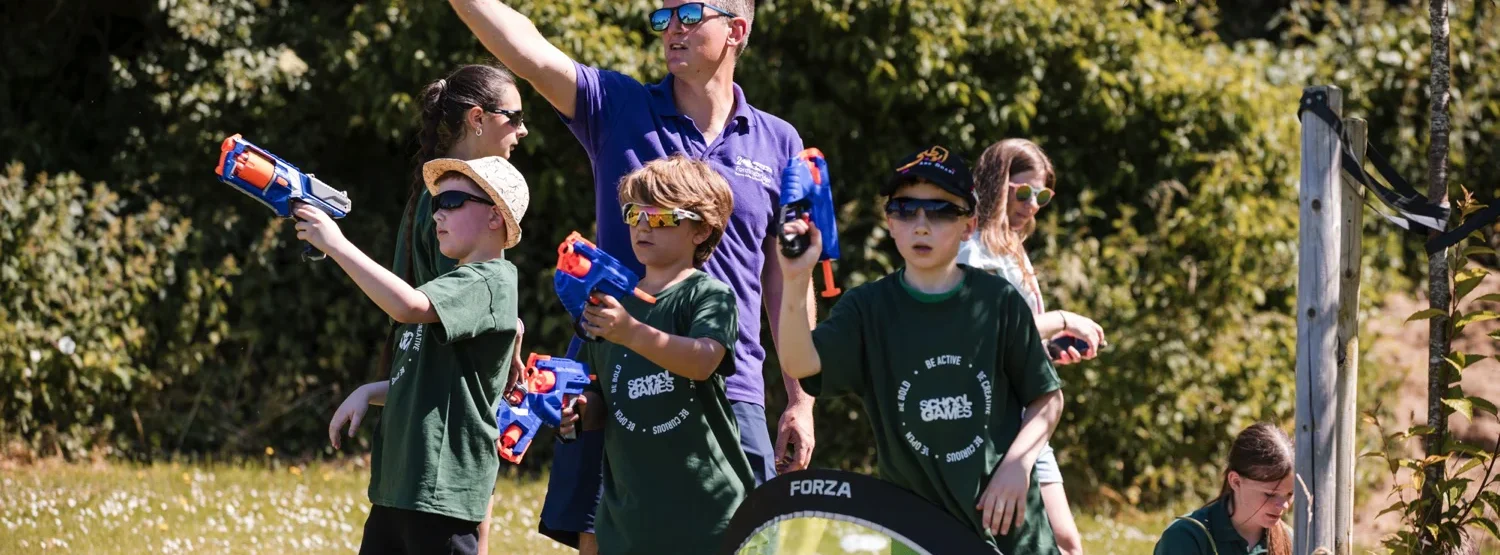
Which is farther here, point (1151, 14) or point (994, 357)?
point (1151, 14)

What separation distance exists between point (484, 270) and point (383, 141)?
217 inches

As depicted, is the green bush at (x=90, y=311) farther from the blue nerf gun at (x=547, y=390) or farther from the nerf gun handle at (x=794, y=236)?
the nerf gun handle at (x=794, y=236)

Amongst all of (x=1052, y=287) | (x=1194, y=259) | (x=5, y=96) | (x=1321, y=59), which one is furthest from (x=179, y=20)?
(x=1321, y=59)

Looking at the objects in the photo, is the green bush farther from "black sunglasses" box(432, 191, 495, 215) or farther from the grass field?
"black sunglasses" box(432, 191, 495, 215)

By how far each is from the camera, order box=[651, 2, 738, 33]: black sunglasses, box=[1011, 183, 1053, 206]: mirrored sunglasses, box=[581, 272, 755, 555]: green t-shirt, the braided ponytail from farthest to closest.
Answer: box=[1011, 183, 1053, 206]: mirrored sunglasses
the braided ponytail
box=[651, 2, 738, 33]: black sunglasses
box=[581, 272, 755, 555]: green t-shirt

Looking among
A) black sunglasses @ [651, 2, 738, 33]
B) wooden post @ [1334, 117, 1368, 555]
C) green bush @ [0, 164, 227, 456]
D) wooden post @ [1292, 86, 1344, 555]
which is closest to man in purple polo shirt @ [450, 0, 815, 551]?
black sunglasses @ [651, 2, 738, 33]

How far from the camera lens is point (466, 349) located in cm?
377

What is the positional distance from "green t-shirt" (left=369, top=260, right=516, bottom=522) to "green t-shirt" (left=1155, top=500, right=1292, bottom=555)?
1.67 m

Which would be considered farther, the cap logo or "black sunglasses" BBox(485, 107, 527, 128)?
"black sunglasses" BBox(485, 107, 527, 128)

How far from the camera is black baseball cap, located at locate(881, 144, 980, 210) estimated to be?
3.23 metres

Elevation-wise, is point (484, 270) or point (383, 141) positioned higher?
point (383, 141)

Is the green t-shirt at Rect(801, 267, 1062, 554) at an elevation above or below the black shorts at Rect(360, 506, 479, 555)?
above

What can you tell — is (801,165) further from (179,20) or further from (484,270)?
A: (179,20)

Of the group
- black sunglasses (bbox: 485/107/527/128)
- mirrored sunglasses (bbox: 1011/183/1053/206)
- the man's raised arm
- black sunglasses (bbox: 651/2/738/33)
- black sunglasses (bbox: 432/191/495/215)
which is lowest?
black sunglasses (bbox: 432/191/495/215)
